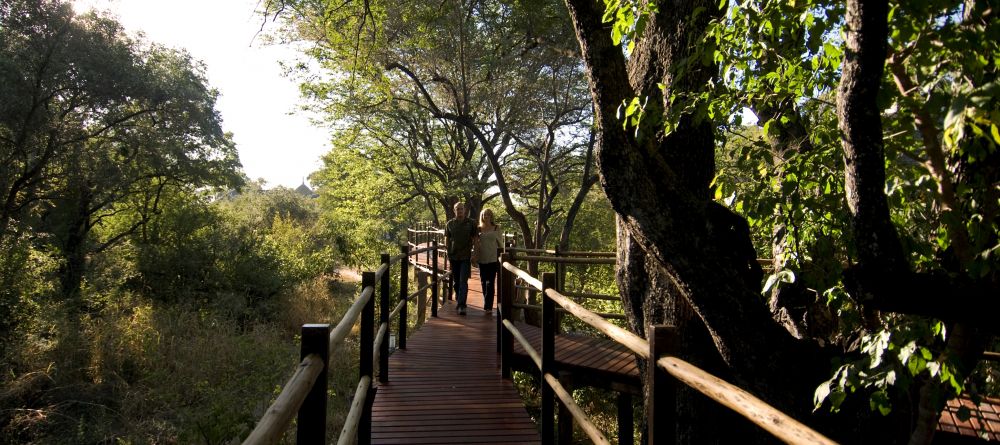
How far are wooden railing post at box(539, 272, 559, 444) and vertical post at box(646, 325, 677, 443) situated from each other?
1.64 metres

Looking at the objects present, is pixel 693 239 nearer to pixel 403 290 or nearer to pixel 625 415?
pixel 625 415

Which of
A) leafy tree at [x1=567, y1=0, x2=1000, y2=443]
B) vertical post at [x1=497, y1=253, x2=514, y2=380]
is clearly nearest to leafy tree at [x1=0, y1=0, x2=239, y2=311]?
vertical post at [x1=497, y1=253, x2=514, y2=380]

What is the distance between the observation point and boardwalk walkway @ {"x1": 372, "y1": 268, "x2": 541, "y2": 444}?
4.09 meters

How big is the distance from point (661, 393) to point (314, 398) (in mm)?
1217

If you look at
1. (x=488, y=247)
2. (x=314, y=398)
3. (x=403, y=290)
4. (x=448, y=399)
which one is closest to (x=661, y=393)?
(x=314, y=398)

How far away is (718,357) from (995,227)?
69.4 inches

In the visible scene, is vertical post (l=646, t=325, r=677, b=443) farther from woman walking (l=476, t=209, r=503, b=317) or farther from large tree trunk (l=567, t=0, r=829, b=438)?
woman walking (l=476, t=209, r=503, b=317)

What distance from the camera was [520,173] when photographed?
2191 centimetres

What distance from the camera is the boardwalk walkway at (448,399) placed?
4094 millimetres

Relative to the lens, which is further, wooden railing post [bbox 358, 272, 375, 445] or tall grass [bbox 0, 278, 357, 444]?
tall grass [bbox 0, 278, 357, 444]

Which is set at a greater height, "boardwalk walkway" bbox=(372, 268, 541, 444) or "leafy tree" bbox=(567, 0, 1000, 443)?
"leafy tree" bbox=(567, 0, 1000, 443)

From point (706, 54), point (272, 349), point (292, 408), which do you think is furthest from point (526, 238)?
point (292, 408)

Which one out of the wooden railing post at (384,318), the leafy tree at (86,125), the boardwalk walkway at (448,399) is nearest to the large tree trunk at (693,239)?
the boardwalk walkway at (448,399)

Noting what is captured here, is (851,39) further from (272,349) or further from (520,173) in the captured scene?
(520,173)
